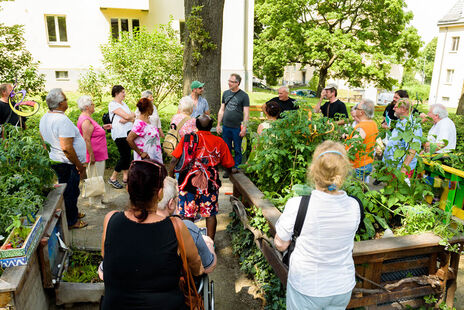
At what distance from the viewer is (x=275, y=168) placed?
387 cm

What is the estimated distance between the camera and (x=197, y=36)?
7398 mm

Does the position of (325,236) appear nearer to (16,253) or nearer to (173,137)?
(16,253)

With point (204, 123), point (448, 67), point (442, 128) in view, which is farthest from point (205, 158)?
point (448, 67)

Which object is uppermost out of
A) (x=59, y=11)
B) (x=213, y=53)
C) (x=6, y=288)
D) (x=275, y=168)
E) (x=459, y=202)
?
(x=59, y=11)

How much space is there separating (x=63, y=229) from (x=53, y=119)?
1316 millimetres

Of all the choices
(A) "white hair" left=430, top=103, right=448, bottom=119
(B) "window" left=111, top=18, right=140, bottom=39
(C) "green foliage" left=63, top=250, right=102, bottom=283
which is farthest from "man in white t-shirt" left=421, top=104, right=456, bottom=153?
(B) "window" left=111, top=18, right=140, bottom=39

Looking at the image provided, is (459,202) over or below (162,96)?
below

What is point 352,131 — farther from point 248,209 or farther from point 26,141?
point 26,141

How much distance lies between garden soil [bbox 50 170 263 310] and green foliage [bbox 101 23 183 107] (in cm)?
457

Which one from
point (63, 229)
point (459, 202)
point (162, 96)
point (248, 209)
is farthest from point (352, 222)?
point (162, 96)

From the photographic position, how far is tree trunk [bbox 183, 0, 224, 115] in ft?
24.5

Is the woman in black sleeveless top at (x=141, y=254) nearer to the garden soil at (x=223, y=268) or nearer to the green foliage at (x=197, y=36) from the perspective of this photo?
the garden soil at (x=223, y=268)

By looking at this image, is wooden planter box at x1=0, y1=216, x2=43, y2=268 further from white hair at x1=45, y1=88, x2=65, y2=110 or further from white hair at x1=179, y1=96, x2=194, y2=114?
white hair at x1=179, y1=96, x2=194, y2=114

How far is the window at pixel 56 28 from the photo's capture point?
62.8 feet
